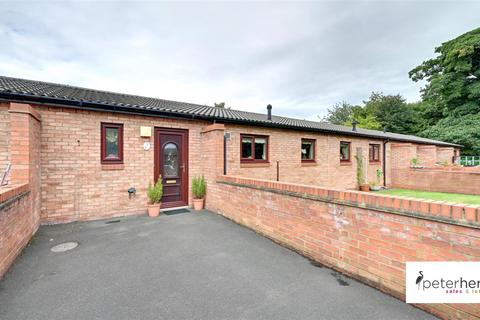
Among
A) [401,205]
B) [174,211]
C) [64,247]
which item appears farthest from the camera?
[174,211]

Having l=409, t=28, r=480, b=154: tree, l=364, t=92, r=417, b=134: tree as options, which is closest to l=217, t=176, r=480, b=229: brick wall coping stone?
l=409, t=28, r=480, b=154: tree

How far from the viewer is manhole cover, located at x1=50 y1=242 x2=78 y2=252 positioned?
3.81 meters

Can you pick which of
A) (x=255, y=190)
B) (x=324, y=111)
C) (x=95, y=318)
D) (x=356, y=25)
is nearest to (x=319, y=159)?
(x=356, y=25)

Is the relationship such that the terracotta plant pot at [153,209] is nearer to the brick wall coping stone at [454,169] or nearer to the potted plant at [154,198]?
the potted plant at [154,198]

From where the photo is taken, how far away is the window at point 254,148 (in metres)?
8.24

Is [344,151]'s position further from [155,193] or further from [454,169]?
[155,193]

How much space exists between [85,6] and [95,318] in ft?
26.5

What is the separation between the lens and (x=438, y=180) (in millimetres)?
11469

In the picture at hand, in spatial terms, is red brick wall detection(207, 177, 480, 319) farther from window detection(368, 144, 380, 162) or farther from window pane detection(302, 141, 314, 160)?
window detection(368, 144, 380, 162)

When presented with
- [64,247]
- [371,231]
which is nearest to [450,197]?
[371,231]

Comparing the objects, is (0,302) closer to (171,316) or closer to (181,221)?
(171,316)

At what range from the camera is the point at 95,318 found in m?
2.10

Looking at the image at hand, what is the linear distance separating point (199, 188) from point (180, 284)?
4204 mm

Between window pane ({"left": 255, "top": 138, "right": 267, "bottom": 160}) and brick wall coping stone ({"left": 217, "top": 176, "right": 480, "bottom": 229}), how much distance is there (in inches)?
186
